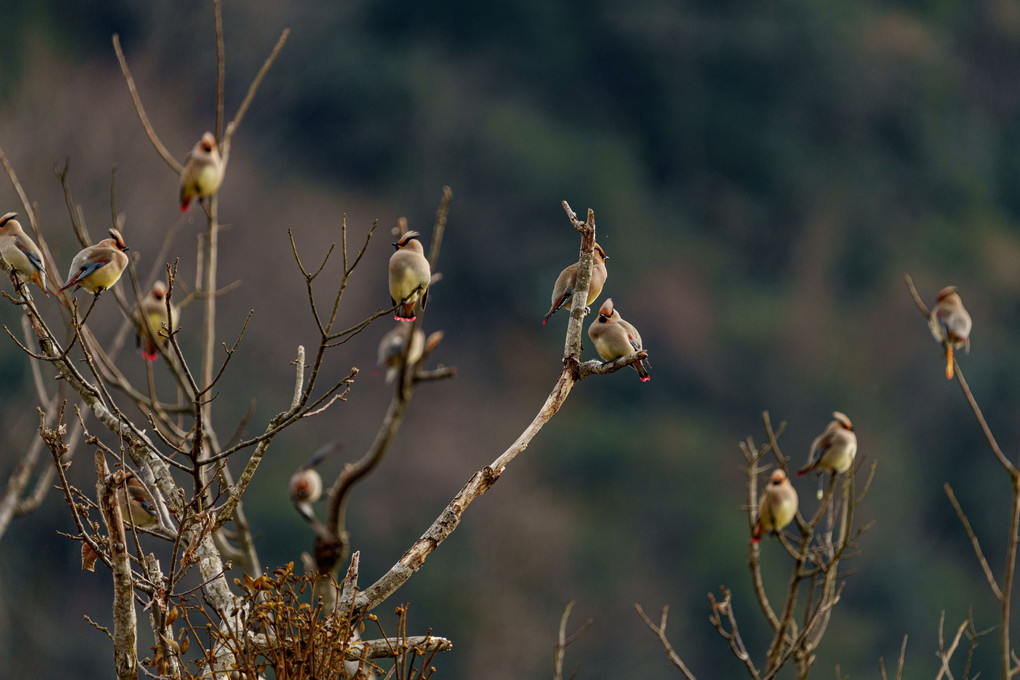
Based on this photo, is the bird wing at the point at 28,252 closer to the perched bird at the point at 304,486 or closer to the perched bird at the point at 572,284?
the perched bird at the point at 572,284

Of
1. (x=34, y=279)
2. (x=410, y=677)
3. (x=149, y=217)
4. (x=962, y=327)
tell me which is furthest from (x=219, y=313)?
(x=410, y=677)

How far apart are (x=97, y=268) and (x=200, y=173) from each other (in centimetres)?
52

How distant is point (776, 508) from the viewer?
346cm

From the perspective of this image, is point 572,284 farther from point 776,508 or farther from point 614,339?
point 776,508

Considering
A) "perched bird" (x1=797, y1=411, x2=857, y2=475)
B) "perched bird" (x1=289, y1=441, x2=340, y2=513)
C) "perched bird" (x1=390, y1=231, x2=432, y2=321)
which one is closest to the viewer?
"perched bird" (x1=289, y1=441, x2=340, y2=513)

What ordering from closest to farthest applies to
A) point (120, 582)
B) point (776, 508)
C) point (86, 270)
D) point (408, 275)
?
point (120, 582)
point (408, 275)
point (86, 270)
point (776, 508)

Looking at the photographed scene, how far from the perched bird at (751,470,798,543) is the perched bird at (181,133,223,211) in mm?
2229

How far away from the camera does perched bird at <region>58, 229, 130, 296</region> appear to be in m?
2.93

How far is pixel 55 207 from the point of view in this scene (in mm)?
9469

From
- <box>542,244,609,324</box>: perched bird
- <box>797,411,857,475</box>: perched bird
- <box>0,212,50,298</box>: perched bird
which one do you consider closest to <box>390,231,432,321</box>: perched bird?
<box>542,244,609,324</box>: perched bird

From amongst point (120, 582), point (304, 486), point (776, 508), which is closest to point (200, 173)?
point (120, 582)

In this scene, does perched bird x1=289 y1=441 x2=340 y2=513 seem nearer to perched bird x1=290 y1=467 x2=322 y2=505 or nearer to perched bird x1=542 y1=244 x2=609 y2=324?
perched bird x1=290 y1=467 x2=322 y2=505

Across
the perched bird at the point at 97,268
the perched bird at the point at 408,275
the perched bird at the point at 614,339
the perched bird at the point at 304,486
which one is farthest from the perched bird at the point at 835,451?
the perched bird at the point at 97,268

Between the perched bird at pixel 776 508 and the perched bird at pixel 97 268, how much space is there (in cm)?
232
